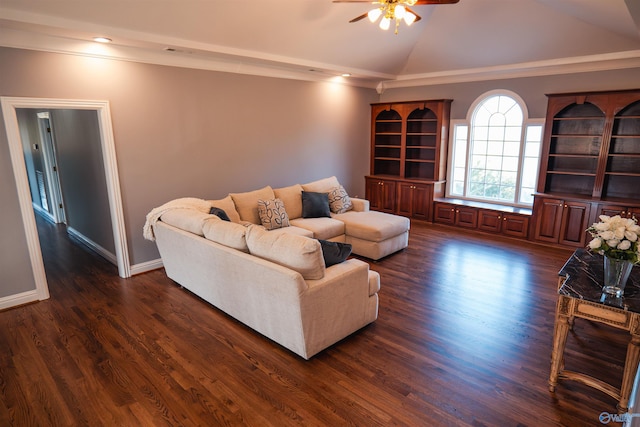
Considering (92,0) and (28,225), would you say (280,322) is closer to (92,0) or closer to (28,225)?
(28,225)

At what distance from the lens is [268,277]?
284 centimetres

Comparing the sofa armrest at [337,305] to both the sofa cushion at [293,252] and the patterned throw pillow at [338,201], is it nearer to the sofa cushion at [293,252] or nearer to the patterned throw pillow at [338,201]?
the sofa cushion at [293,252]

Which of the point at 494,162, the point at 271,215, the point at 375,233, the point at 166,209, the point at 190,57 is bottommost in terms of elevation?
the point at 375,233

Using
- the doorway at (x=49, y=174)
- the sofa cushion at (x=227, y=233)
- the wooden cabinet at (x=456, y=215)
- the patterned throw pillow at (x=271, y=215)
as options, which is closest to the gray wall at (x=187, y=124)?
the patterned throw pillow at (x=271, y=215)

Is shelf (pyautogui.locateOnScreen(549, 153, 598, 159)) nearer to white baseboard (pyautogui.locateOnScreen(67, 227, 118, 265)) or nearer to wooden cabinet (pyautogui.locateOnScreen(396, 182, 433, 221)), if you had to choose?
wooden cabinet (pyautogui.locateOnScreen(396, 182, 433, 221))

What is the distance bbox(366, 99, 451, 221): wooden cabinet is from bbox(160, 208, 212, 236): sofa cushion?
440 centimetres

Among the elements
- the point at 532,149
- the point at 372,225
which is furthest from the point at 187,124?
the point at 532,149

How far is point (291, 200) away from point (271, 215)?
61cm

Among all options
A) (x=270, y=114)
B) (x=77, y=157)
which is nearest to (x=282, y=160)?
(x=270, y=114)

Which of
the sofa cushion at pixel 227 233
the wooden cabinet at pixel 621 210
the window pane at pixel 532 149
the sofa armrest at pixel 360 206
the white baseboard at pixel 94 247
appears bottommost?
the white baseboard at pixel 94 247

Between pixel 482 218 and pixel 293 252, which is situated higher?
pixel 293 252

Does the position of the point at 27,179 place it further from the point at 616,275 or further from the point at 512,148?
the point at 512,148

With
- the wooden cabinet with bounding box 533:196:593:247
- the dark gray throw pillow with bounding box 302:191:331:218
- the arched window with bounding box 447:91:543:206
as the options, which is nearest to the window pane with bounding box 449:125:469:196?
the arched window with bounding box 447:91:543:206

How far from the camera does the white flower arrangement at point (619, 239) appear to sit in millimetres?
2262
